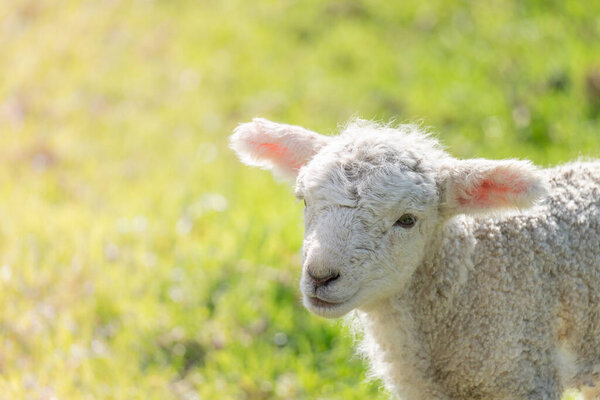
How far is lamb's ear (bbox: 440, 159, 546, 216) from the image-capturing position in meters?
3.07

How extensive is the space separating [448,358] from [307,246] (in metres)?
0.82

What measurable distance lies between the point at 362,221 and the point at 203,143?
436 centimetres

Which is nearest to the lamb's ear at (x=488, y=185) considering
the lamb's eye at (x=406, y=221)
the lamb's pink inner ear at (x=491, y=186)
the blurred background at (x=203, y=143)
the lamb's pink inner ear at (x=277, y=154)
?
the lamb's pink inner ear at (x=491, y=186)

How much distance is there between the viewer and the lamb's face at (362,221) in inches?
119

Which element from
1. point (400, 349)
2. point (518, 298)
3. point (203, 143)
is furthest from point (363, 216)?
point (203, 143)

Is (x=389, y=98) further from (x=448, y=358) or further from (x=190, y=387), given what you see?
(x=448, y=358)

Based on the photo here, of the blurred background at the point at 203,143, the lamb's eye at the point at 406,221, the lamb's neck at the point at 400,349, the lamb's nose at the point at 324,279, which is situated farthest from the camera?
the blurred background at the point at 203,143

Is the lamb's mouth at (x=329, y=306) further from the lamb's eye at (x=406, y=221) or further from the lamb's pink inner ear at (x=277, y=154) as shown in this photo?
the lamb's pink inner ear at (x=277, y=154)

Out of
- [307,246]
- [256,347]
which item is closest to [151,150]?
[256,347]

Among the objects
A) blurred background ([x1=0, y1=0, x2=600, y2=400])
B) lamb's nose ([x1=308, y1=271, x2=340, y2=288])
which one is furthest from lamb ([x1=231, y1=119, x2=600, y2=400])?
blurred background ([x1=0, y1=0, x2=600, y2=400])

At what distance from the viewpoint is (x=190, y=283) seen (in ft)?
17.7

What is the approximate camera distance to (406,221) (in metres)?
3.20

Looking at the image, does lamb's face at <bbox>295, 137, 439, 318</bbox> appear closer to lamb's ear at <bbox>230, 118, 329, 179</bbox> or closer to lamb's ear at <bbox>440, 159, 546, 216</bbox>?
lamb's ear at <bbox>440, 159, 546, 216</bbox>

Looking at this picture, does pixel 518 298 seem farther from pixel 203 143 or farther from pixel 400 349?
pixel 203 143
